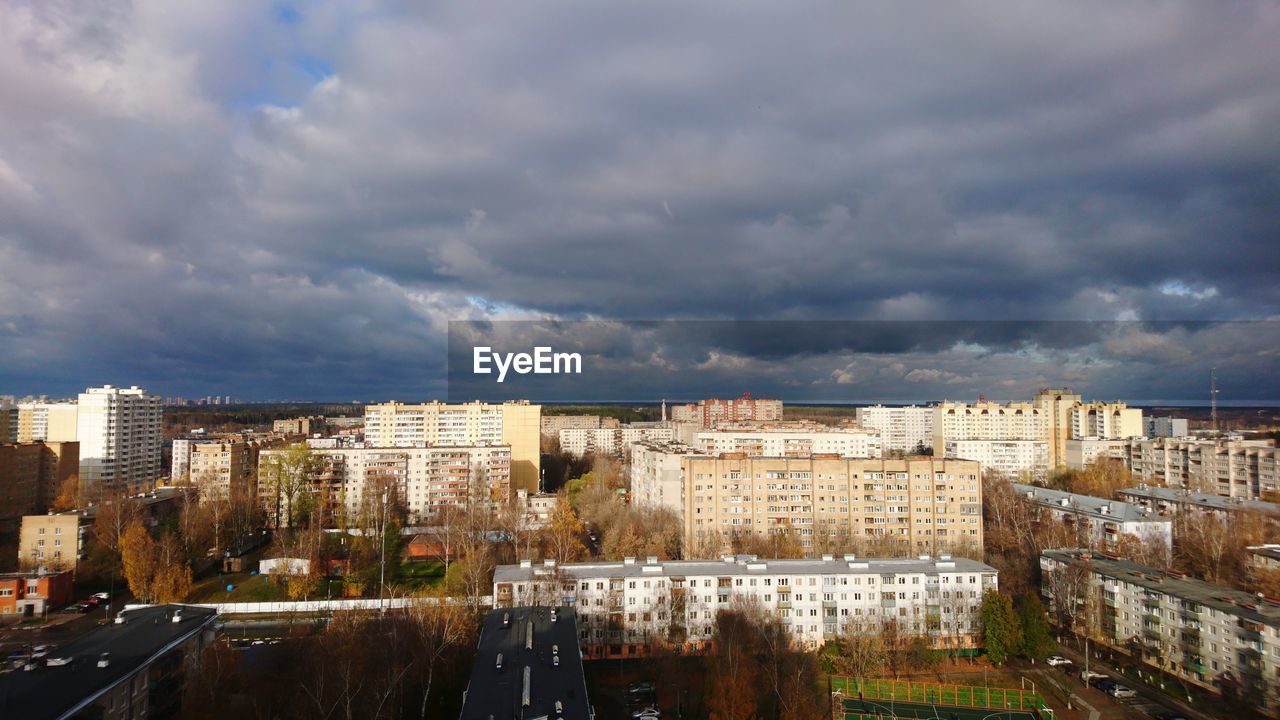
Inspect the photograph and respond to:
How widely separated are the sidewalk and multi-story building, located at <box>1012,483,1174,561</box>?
232 inches

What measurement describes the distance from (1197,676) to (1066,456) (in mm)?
21558

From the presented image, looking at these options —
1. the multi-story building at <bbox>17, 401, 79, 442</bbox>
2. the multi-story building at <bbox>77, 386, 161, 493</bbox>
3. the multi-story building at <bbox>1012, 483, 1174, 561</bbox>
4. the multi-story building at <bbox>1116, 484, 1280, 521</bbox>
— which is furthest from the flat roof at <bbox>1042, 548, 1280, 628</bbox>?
the multi-story building at <bbox>17, 401, 79, 442</bbox>

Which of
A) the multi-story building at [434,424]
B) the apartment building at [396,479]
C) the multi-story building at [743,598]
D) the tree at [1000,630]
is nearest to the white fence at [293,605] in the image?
the multi-story building at [743,598]

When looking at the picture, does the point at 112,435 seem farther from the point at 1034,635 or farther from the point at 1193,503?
the point at 1193,503

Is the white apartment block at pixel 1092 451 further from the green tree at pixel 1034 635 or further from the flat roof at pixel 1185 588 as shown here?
the green tree at pixel 1034 635

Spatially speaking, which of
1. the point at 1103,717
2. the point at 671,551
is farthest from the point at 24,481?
the point at 1103,717

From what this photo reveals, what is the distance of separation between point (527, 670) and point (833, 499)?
36.3 feet

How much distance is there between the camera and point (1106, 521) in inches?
631

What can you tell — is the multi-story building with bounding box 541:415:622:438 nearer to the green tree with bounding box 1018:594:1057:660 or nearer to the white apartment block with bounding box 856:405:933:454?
the white apartment block with bounding box 856:405:933:454

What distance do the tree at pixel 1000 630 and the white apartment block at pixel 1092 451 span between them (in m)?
19.5

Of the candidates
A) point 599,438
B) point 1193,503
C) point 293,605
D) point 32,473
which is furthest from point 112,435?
point 1193,503

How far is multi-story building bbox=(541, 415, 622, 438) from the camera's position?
43.2 m

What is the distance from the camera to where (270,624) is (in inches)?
471

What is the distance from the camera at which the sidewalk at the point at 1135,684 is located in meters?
8.80
